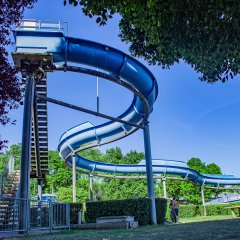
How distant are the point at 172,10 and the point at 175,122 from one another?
51.3 meters

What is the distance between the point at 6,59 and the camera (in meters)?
8.32

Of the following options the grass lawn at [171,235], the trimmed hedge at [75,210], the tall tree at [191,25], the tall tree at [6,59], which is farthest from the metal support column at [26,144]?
the tall tree at [191,25]

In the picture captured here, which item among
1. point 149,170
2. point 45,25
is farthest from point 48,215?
point 45,25

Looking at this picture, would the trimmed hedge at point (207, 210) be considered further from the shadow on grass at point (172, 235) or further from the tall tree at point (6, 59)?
the tall tree at point (6, 59)

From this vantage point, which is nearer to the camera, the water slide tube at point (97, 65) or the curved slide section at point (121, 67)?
the water slide tube at point (97, 65)

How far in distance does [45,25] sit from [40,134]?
7098 mm

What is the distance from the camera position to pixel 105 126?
24062 mm

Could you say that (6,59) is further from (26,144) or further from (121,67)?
(121,67)

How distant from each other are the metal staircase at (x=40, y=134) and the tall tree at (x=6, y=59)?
8.79 meters

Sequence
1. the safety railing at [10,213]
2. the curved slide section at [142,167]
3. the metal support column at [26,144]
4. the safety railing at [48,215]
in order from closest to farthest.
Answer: the safety railing at [10,213] → the safety railing at [48,215] → the metal support column at [26,144] → the curved slide section at [142,167]

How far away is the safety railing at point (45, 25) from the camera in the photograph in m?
15.6

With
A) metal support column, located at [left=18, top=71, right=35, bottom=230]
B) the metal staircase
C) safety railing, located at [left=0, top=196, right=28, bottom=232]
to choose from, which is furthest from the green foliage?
safety railing, located at [left=0, top=196, right=28, bottom=232]

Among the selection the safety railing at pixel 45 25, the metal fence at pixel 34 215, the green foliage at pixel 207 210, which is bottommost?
the green foliage at pixel 207 210

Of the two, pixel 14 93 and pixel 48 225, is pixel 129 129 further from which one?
pixel 14 93
